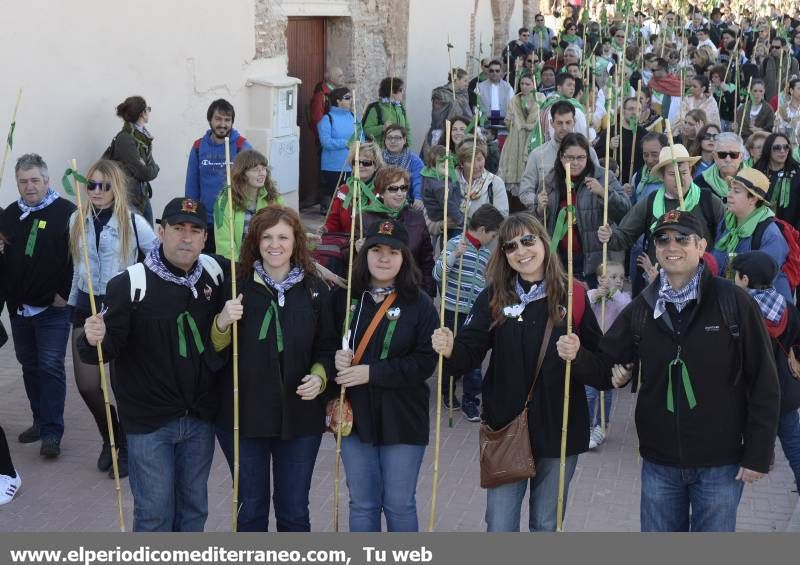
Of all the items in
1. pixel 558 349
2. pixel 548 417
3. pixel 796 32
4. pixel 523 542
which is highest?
pixel 796 32

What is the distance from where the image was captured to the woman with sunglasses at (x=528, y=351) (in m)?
4.81

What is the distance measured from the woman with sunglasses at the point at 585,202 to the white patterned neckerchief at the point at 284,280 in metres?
3.00

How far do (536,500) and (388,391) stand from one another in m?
0.76

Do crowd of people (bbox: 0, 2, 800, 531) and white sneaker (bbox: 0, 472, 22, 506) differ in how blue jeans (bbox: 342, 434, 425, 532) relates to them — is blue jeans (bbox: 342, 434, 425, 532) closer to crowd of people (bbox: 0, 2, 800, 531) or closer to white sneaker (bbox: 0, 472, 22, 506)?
crowd of people (bbox: 0, 2, 800, 531)

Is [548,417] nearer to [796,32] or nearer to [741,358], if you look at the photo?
[741,358]

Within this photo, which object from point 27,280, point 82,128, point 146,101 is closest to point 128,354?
point 27,280

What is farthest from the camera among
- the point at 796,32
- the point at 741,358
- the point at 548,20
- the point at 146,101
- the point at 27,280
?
the point at 548,20

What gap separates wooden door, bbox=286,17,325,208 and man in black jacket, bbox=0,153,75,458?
26.7 feet

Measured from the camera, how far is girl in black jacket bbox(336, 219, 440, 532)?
5008 mm

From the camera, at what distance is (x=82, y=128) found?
10.5 meters

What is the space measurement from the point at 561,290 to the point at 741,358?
0.76 m

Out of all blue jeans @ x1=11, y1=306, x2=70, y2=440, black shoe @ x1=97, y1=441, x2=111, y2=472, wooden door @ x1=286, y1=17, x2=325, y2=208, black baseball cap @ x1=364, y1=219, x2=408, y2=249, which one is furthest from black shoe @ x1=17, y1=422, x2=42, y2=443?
wooden door @ x1=286, y1=17, x2=325, y2=208

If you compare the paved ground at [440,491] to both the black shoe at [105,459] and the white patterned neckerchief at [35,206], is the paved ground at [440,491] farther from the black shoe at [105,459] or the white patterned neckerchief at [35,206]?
the white patterned neckerchief at [35,206]

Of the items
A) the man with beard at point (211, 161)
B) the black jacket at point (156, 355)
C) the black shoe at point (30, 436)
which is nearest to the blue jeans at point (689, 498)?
the black jacket at point (156, 355)
